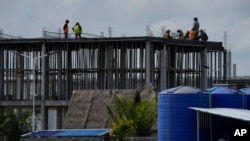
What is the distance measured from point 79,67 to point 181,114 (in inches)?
1256

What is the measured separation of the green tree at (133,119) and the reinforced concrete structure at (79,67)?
19.4 meters

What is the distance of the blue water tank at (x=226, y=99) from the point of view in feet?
149

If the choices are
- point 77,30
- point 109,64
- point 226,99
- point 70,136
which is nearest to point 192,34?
point 109,64

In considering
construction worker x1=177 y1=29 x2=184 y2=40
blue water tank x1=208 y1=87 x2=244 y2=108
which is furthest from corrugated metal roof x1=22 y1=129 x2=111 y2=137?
construction worker x1=177 y1=29 x2=184 y2=40

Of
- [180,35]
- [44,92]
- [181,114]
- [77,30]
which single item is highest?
[77,30]

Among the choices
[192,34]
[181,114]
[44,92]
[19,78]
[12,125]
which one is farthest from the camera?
[19,78]

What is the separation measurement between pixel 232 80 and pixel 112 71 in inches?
1323

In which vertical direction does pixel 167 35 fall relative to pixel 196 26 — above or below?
below

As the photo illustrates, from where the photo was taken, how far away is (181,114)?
145 feet

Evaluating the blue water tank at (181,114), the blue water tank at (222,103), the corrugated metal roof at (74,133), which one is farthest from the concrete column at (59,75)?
the blue water tank at (181,114)

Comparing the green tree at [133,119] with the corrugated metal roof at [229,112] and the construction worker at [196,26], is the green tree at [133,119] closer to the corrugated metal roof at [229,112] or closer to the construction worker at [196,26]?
the corrugated metal roof at [229,112]

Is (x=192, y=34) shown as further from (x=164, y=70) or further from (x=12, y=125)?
(x=12, y=125)

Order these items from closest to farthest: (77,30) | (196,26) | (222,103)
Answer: (222,103), (196,26), (77,30)

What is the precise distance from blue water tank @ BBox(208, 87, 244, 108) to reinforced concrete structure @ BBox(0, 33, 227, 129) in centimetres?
2732
